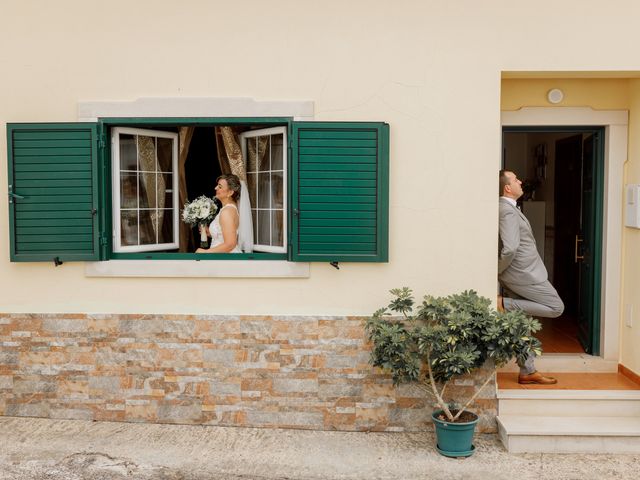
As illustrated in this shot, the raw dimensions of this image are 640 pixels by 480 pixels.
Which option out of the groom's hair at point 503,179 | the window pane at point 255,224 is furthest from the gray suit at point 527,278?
the window pane at point 255,224

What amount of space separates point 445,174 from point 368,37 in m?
1.35

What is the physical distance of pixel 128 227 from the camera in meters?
6.54

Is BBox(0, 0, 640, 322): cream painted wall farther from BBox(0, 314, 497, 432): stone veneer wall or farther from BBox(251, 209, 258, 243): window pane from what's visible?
BBox(251, 209, 258, 243): window pane

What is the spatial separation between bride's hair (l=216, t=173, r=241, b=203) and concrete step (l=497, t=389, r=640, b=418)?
3.01 meters

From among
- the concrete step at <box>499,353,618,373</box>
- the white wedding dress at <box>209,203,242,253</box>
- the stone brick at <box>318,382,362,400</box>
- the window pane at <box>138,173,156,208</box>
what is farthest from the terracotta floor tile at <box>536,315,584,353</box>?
the window pane at <box>138,173,156,208</box>

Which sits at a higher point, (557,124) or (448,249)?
(557,124)

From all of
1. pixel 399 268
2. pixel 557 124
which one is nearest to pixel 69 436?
pixel 399 268

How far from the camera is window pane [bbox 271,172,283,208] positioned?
6.56m

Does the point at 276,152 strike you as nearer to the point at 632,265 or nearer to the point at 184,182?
the point at 184,182

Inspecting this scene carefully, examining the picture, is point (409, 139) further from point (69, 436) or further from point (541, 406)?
point (69, 436)

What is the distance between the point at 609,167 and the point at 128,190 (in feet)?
14.9

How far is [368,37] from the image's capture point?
19.9 ft

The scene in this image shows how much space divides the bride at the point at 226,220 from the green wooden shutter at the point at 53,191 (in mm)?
1063

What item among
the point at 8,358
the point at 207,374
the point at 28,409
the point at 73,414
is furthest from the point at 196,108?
the point at 28,409
